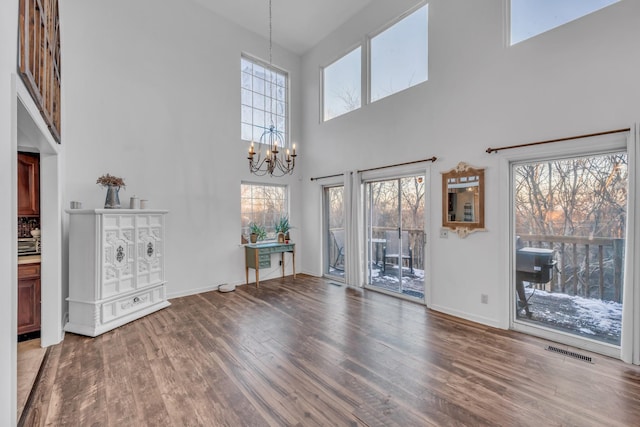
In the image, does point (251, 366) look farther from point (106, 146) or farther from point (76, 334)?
point (106, 146)

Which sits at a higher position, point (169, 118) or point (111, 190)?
point (169, 118)

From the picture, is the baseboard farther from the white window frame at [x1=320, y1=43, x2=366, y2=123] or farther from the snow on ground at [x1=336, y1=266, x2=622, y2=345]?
the white window frame at [x1=320, y1=43, x2=366, y2=123]

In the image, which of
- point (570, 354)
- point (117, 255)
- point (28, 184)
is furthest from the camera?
point (117, 255)

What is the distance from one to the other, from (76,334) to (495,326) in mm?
4972

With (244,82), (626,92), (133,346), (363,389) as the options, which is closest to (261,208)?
(244,82)

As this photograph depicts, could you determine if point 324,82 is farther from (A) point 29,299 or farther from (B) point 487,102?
(A) point 29,299

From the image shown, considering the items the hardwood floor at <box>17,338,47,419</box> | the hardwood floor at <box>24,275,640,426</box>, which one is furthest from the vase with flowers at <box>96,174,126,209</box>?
the hardwood floor at <box>17,338,47,419</box>

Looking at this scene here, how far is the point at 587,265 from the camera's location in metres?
2.95

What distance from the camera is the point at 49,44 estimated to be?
100.0 inches

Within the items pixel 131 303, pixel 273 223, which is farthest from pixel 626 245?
pixel 131 303

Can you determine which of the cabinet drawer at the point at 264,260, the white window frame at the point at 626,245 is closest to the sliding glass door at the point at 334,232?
the cabinet drawer at the point at 264,260

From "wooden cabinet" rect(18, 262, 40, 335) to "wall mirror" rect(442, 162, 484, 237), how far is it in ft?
16.4

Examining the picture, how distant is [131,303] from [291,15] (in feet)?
17.9
